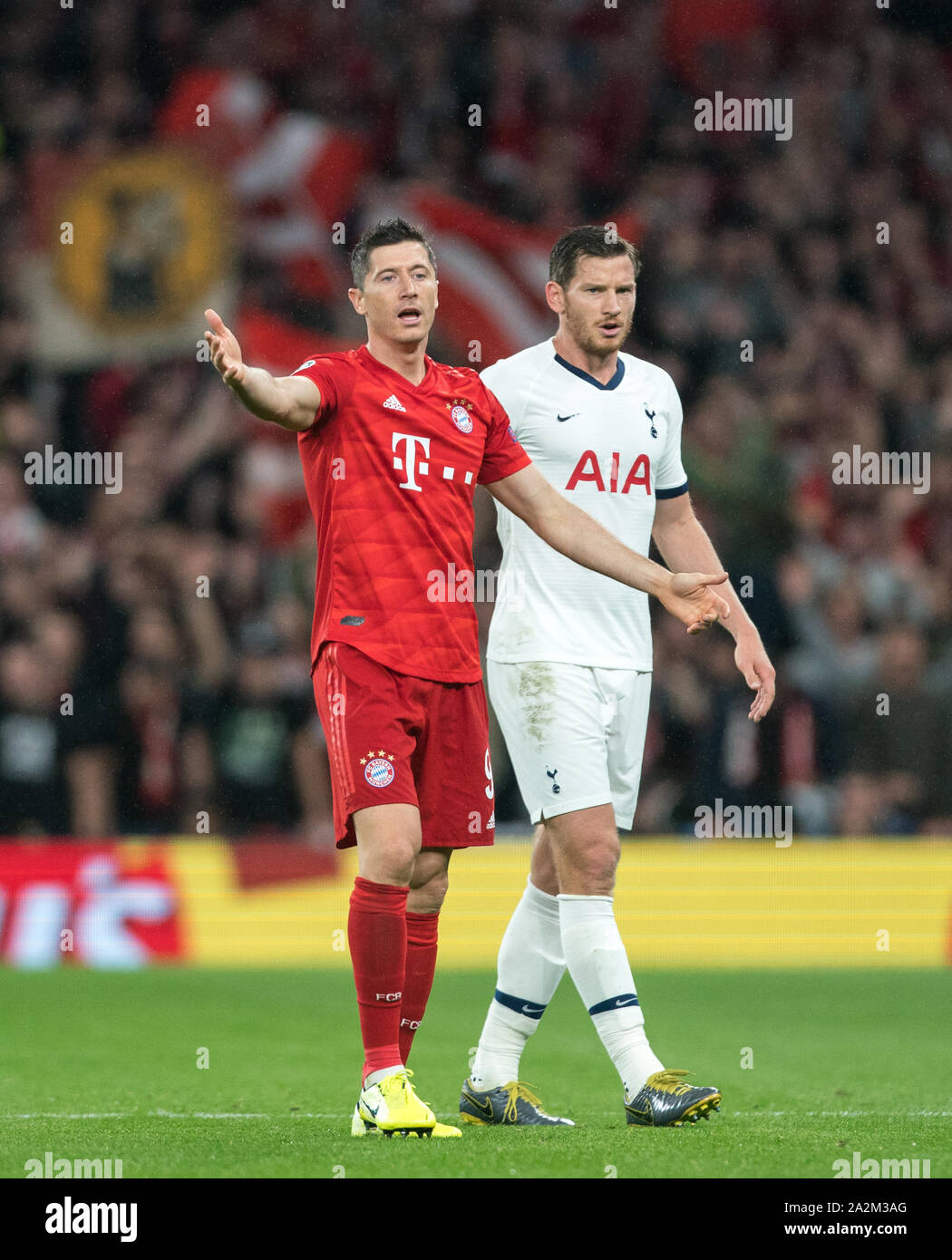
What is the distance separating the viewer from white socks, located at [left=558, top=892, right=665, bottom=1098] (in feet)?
18.6

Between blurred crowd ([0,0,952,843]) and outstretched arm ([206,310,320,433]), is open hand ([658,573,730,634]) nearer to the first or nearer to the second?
outstretched arm ([206,310,320,433])

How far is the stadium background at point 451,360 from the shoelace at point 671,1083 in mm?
6776

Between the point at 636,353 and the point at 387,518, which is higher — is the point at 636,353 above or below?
above

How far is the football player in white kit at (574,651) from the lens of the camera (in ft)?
19.4

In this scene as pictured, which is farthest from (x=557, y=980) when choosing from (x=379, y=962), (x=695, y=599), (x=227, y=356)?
(x=227, y=356)

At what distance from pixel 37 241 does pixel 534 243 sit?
4391 millimetres

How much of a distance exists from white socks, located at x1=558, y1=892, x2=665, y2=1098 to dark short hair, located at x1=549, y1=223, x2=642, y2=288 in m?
2.06

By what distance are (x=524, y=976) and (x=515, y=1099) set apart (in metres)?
0.42

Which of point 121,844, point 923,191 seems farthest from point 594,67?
point 121,844

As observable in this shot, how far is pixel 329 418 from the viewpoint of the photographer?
5.53 m

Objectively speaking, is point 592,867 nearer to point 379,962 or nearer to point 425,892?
point 425,892

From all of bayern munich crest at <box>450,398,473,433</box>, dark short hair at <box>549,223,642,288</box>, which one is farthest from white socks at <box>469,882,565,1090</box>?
dark short hair at <box>549,223,642,288</box>

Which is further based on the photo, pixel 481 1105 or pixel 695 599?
pixel 481 1105

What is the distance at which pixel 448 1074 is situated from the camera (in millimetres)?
7391
